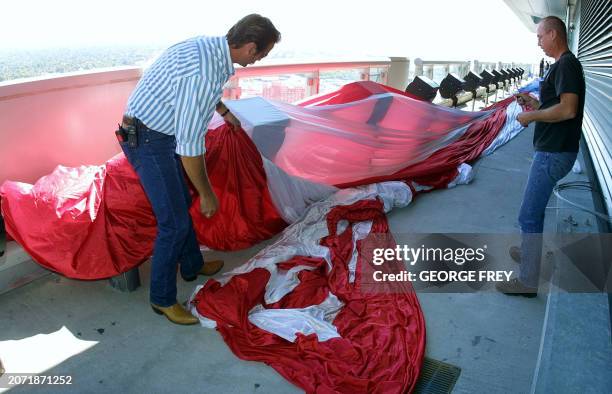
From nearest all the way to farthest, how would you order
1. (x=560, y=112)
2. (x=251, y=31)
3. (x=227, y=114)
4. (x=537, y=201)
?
1. (x=251, y=31)
2. (x=560, y=112)
3. (x=537, y=201)
4. (x=227, y=114)

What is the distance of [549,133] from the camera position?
271 centimetres

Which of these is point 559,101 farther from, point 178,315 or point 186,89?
point 178,315

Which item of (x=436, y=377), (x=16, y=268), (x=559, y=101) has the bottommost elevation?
(x=436, y=377)

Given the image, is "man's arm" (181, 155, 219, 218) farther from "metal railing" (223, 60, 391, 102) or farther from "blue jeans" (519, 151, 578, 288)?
"metal railing" (223, 60, 391, 102)

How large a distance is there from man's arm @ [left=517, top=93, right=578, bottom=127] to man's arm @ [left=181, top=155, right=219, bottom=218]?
1.86 metres

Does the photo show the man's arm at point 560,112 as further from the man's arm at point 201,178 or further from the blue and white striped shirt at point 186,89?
the man's arm at point 201,178

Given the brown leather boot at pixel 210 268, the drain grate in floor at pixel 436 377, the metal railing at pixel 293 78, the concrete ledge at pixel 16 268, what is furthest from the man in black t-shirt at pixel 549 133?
the concrete ledge at pixel 16 268

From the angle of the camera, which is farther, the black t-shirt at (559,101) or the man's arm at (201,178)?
the black t-shirt at (559,101)

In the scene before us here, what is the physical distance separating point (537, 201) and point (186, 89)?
7.14ft

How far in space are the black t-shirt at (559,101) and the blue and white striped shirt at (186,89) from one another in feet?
6.06

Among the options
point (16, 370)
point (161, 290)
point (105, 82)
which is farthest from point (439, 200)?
point (16, 370)

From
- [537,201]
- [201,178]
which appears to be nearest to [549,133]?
[537,201]

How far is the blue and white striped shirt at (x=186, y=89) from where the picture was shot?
82.5 inches

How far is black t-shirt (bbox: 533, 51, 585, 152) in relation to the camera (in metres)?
2.50
